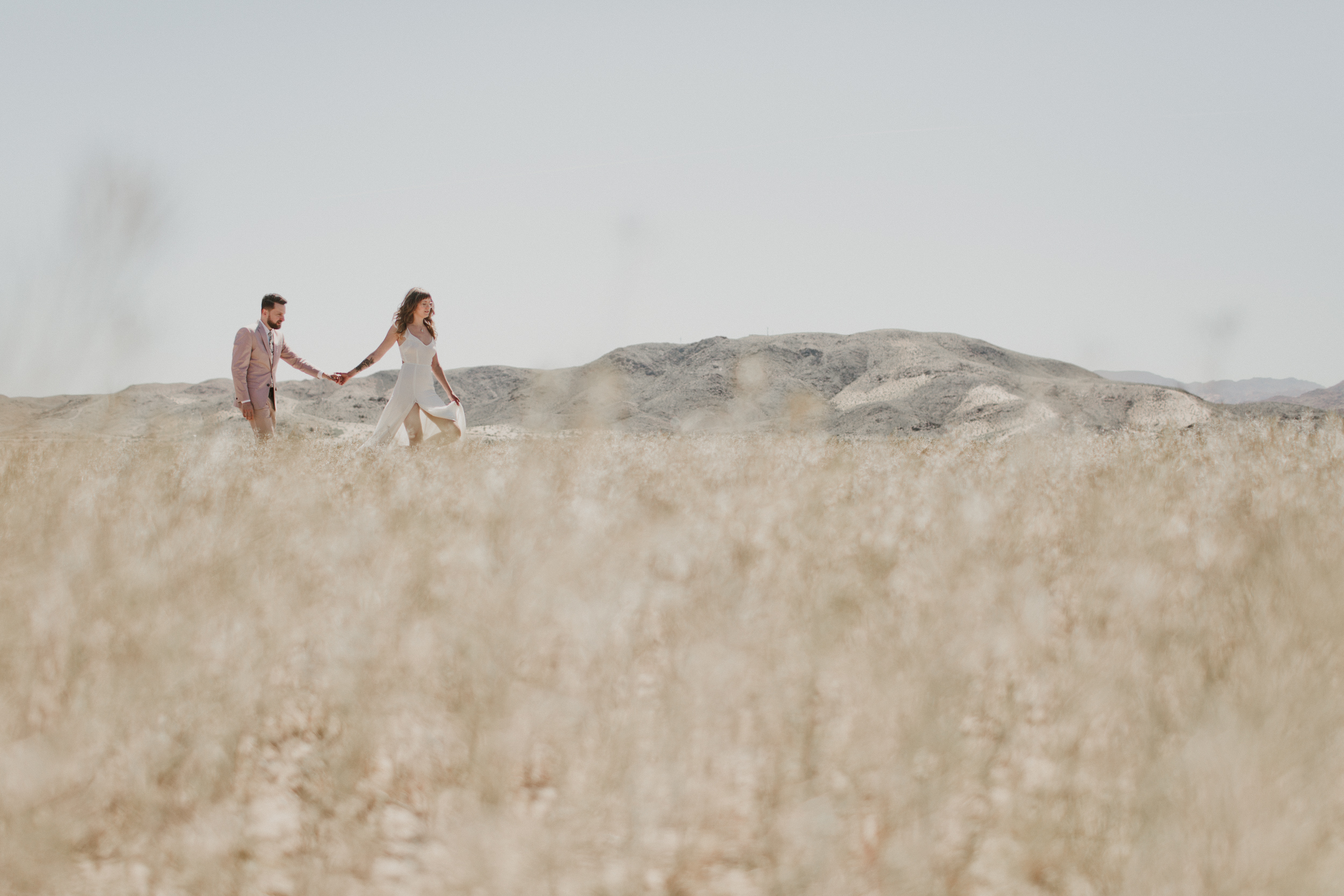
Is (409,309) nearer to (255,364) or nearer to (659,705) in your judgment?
(255,364)

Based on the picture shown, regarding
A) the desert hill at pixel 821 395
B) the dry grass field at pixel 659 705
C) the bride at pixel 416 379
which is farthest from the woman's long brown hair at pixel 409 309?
the dry grass field at pixel 659 705

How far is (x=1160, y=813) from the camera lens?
177 cm

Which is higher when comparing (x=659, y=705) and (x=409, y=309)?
(x=409, y=309)

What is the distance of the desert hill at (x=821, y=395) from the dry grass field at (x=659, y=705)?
1.33 m

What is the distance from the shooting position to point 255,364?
8.45 m

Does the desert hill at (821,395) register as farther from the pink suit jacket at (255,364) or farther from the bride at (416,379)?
the bride at (416,379)

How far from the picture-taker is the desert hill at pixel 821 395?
70.7 ft

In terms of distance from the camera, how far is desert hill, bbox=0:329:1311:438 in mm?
21562

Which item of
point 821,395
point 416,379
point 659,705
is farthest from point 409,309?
point 821,395

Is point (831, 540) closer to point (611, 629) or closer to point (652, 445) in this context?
point (611, 629)

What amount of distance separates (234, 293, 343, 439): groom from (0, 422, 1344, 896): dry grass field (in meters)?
4.87

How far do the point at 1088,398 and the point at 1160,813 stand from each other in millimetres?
26814

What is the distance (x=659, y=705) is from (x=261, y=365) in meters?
7.71

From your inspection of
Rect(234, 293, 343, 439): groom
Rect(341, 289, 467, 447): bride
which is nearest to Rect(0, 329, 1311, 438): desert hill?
Rect(234, 293, 343, 439): groom
